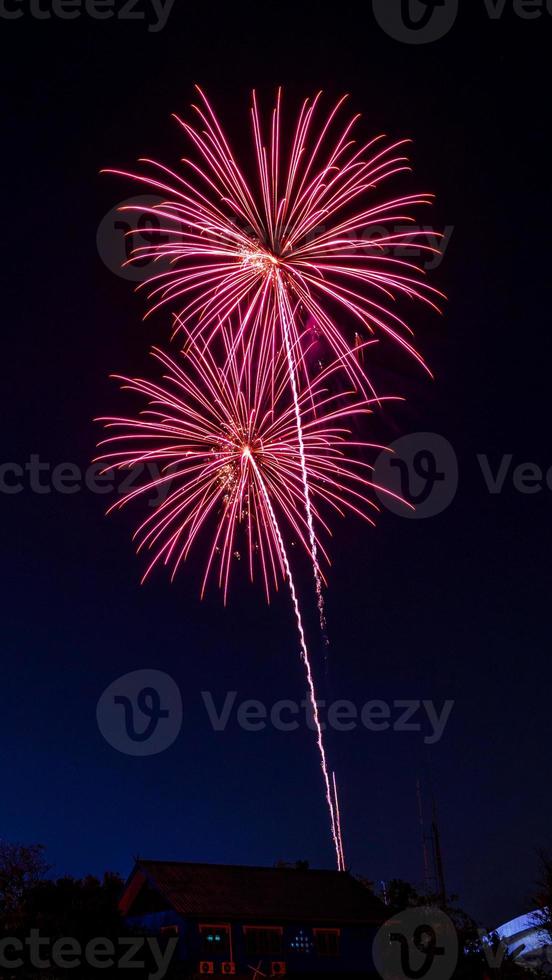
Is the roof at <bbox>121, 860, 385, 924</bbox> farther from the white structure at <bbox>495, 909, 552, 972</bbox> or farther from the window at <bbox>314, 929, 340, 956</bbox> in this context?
the white structure at <bbox>495, 909, 552, 972</bbox>

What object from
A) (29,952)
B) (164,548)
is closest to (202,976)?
(29,952)

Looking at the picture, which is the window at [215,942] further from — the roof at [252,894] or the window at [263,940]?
the window at [263,940]

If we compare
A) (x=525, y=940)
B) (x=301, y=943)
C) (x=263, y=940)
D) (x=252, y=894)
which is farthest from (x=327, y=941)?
(x=525, y=940)

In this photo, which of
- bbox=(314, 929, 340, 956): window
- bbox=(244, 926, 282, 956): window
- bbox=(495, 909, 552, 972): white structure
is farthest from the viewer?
bbox=(495, 909, 552, 972): white structure

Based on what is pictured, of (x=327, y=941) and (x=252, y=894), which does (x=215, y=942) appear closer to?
(x=252, y=894)

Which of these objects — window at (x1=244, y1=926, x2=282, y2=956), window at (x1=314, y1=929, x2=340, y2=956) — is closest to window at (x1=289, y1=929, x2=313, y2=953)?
window at (x1=314, y1=929, x2=340, y2=956)
